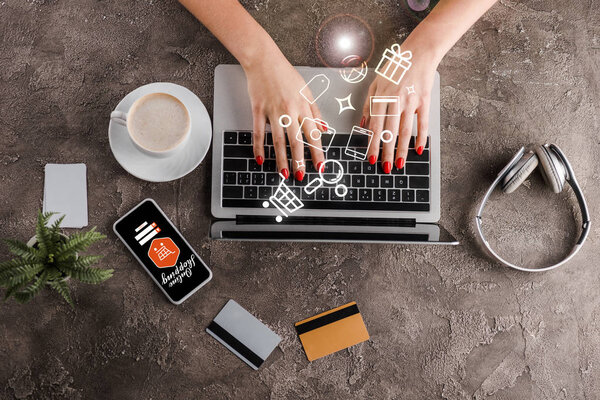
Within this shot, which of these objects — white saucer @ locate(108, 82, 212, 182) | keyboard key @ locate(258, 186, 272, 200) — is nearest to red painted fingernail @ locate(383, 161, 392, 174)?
keyboard key @ locate(258, 186, 272, 200)

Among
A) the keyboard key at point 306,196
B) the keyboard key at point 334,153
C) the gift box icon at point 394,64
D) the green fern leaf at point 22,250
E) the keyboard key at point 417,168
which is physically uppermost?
the gift box icon at point 394,64

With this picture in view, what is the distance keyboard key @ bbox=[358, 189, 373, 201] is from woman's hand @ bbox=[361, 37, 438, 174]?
5cm

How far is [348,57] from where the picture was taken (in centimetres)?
93

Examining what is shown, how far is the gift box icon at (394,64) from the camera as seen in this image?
2.93 ft

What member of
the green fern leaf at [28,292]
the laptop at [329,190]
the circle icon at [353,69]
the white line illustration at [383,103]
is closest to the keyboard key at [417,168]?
the laptop at [329,190]

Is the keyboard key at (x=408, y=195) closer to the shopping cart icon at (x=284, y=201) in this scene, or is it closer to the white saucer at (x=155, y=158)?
the shopping cart icon at (x=284, y=201)

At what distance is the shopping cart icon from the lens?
85 centimetres

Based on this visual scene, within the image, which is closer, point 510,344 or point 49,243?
point 49,243

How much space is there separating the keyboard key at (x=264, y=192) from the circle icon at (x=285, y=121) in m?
0.12

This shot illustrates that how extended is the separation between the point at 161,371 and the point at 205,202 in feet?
1.12

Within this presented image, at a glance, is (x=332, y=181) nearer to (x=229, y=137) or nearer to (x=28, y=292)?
(x=229, y=137)

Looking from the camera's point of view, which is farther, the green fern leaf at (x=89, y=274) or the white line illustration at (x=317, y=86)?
the white line illustration at (x=317, y=86)

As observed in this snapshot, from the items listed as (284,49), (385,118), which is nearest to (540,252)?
(385,118)

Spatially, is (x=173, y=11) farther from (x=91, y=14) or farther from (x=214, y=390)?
(x=214, y=390)
